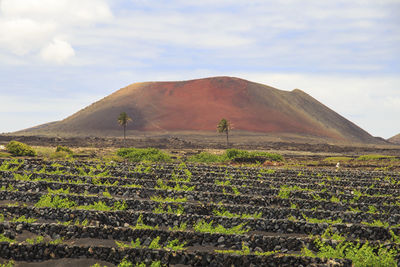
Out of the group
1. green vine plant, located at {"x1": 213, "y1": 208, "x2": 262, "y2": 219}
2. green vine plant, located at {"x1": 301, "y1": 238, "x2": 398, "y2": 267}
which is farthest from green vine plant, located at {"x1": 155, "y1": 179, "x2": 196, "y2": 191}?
green vine plant, located at {"x1": 301, "y1": 238, "x2": 398, "y2": 267}

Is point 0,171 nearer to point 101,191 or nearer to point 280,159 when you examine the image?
point 101,191

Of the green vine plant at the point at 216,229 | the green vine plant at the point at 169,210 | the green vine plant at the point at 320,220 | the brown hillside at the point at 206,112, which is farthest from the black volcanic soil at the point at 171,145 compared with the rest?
the green vine plant at the point at 216,229

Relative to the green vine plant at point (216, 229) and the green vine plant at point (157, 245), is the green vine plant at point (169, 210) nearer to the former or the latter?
the green vine plant at point (216, 229)

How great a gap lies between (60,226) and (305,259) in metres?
9.04

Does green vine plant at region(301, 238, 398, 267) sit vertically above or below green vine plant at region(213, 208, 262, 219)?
below

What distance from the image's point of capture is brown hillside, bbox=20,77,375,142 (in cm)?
16238

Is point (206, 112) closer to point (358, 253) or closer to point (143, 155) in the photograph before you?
point (143, 155)

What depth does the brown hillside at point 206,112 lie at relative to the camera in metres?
162

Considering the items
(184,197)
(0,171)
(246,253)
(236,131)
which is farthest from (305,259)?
(236,131)

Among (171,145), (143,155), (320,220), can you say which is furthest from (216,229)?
(171,145)

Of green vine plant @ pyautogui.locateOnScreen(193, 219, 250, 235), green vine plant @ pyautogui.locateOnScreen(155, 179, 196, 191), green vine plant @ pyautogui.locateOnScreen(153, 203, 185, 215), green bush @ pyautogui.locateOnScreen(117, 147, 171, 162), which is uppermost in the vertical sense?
green bush @ pyautogui.locateOnScreen(117, 147, 171, 162)

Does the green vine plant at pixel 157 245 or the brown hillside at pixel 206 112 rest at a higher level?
the brown hillside at pixel 206 112

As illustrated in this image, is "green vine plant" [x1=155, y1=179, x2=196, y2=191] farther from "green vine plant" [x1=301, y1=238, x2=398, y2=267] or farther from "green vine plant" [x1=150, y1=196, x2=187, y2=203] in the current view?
"green vine plant" [x1=301, y1=238, x2=398, y2=267]

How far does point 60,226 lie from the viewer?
16.2m
